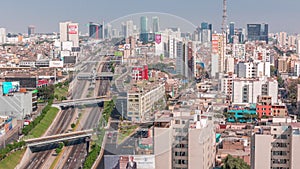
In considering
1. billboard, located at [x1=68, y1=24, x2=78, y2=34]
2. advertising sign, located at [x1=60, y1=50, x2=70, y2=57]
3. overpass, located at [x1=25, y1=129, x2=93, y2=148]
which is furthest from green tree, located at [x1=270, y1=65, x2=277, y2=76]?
billboard, located at [x1=68, y1=24, x2=78, y2=34]

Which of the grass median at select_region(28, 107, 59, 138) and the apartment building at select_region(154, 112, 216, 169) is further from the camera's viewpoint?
the grass median at select_region(28, 107, 59, 138)

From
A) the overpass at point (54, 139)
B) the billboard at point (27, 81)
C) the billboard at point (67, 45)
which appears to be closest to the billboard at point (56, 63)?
the billboard at point (67, 45)

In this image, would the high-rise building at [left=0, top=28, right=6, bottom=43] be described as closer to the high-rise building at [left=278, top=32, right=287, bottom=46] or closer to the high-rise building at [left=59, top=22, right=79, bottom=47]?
the high-rise building at [left=59, top=22, right=79, bottom=47]

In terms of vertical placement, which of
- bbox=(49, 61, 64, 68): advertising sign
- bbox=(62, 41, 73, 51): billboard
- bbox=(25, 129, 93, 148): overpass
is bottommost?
bbox=(25, 129, 93, 148): overpass

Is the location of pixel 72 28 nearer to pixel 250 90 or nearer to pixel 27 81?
pixel 27 81

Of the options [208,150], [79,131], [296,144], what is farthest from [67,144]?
[296,144]

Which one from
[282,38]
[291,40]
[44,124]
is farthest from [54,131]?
[282,38]
